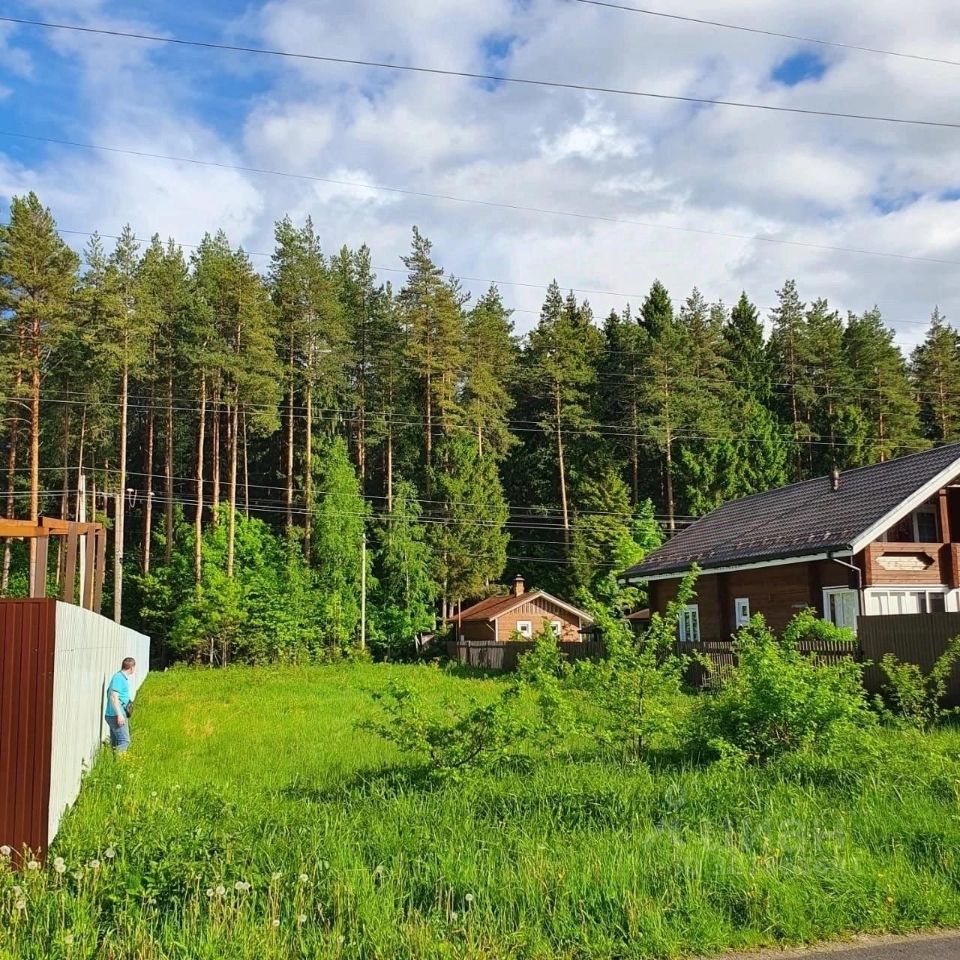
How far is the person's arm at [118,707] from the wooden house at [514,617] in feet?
105

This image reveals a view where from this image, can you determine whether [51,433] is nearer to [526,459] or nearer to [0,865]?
[526,459]

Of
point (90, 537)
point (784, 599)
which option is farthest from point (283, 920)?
point (784, 599)

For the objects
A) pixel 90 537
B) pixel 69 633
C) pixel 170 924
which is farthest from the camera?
pixel 90 537

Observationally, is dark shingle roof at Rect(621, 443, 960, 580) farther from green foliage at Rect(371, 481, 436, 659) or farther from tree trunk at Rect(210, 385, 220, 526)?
tree trunk at Rect(210, 385, 220, 526)

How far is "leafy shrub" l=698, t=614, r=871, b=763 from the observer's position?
947 centimetres

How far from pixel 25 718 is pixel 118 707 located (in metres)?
5.47

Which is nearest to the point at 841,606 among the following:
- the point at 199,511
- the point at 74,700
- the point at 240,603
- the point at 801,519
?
the point at 801,519

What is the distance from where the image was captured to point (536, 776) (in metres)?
8.94

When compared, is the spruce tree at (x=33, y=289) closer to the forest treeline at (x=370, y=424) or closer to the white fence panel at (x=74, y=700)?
the forest treeline at (x=370, y=424)

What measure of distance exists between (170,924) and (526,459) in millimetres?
50614

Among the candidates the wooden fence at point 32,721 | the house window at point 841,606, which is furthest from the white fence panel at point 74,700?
the house window at point 841,606

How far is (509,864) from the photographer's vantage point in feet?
19.8

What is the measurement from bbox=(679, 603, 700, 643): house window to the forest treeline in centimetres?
1682

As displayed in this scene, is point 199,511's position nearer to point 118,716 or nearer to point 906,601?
point 906,601
